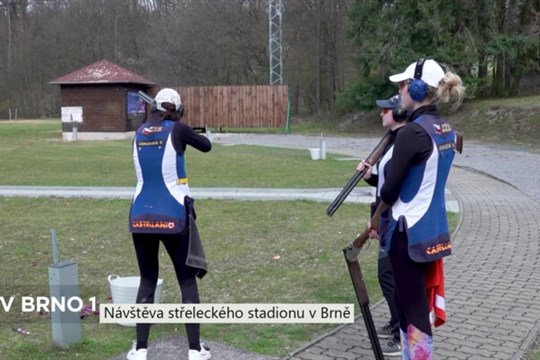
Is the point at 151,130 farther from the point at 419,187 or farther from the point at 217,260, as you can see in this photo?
the point at 217,260

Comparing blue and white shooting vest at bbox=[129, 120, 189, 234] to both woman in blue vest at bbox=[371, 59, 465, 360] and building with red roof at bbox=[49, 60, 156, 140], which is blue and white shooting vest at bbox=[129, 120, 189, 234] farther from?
building with red roof at bbox=[49, 60, 156, 140]

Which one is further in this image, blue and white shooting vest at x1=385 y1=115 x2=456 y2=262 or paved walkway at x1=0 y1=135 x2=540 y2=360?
paved walkway at x1=0 y1=135 x2=540 y2=360

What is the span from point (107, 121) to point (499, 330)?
97.4 ft

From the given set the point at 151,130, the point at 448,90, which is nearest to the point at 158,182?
the point at 151,130

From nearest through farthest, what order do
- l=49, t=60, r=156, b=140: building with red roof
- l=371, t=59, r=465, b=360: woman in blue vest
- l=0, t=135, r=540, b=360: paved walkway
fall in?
1. l=371, t=59, r=465, b=360: woman in blue vest
2. l=0, t=135, r=540, b=360: paved walkway
3. l=49, t=60, r=156, b=140: building with red roof

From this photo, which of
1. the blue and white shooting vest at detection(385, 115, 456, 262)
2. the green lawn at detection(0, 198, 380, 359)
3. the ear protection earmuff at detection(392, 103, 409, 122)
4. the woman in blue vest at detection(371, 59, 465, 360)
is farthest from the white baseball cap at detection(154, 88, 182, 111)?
the green lawn at detection(0, 198, 380, 359)

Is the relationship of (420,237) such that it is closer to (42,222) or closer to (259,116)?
(42,222)

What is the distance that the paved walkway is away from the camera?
16.0 ft

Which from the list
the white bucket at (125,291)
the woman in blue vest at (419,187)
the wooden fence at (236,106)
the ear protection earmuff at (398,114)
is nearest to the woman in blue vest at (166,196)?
the white bucket at (125,291)

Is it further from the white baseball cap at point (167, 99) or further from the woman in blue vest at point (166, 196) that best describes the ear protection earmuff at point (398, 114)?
the white baseball cap at point (167, 99)

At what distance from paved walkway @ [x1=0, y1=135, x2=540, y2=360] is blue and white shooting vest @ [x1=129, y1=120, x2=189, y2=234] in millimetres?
1030

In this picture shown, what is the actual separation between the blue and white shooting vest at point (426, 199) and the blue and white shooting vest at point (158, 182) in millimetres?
1576

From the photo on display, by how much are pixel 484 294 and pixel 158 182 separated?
3.55 metres
